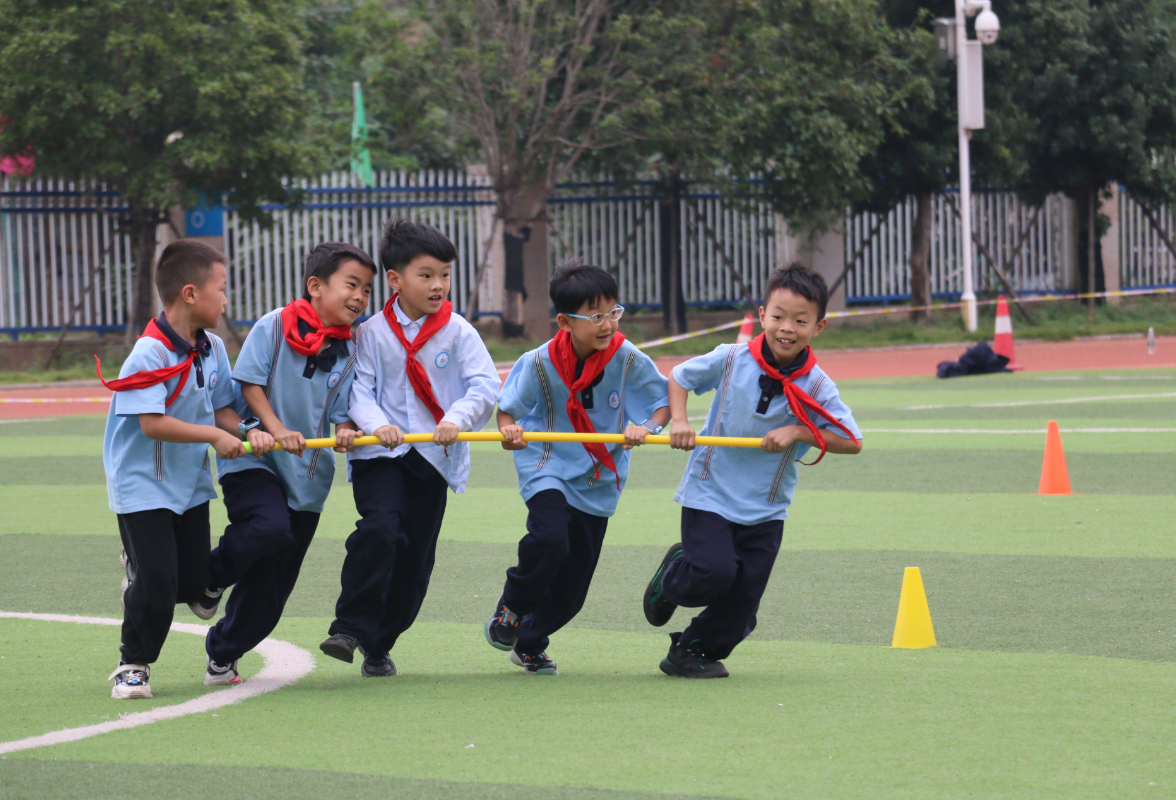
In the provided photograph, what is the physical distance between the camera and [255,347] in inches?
190

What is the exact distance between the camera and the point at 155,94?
18.4 meters

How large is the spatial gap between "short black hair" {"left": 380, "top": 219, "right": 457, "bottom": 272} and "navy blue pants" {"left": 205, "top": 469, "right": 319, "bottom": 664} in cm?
82

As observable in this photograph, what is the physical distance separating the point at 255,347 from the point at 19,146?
1568 cm

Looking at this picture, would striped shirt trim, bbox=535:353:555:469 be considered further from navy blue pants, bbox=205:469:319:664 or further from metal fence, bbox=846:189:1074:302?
metal fence, bbox=846:189:1074:302

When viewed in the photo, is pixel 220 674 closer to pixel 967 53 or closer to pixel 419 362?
pixel 419 362

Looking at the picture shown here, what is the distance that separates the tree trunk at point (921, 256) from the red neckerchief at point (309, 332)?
19754 mm

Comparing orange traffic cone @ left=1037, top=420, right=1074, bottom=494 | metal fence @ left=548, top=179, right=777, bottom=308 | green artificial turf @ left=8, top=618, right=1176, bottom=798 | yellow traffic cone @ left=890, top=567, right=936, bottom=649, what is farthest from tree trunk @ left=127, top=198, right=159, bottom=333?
yellow traffic cone @ left=890, top=567, right=936, bottom=649

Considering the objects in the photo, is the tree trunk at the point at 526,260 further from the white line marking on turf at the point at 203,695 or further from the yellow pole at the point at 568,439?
the yellow pole at the point at 568,439

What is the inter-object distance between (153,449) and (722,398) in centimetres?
185

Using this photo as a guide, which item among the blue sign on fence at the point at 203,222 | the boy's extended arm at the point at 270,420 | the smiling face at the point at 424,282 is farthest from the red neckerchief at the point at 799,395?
the blue sign on fence at the point at 203,222

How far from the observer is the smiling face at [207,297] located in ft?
15.5

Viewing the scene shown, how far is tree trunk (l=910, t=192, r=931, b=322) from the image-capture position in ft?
77.9

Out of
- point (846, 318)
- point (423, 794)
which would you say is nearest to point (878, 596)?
point (423, 794)

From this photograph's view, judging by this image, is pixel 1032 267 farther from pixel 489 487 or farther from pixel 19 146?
pixel 489 487
